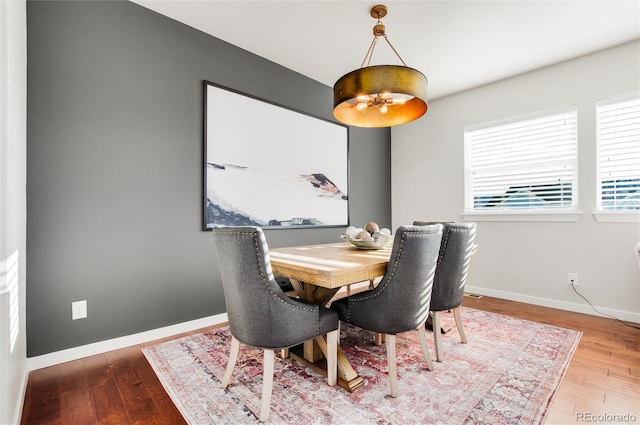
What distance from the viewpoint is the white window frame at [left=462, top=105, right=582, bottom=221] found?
Result: 125 inches

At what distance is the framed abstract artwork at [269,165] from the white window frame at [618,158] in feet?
8.36

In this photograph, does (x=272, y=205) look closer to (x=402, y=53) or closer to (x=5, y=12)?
(x=402, y=53)

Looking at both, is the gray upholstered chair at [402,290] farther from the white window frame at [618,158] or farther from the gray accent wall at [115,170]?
the white window frame at [618,158]

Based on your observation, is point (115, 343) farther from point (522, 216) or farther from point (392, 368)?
point (522, 216)

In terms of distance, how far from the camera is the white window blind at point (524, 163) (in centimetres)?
325

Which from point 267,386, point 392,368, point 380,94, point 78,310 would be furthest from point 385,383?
point 78,310

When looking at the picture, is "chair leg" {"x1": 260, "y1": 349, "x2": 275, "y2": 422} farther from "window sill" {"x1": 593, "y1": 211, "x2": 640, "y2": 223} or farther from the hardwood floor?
"window sill" {"x1": 593, "y1": 211, "x2": 640, "y2": 223}

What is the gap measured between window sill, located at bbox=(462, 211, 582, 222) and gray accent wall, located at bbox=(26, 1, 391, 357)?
10.1ft

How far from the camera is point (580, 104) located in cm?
313

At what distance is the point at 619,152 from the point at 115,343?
4.57 meters

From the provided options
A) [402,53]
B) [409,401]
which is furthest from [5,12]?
[402,53]

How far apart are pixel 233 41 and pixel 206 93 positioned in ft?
1.99

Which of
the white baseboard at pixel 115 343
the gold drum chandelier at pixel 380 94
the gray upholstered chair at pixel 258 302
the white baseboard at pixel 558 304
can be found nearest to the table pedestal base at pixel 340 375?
the gray upholstered chair at pixel 258 302

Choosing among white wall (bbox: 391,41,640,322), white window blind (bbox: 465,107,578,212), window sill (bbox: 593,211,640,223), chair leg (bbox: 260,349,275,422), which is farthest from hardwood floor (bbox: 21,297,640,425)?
white window blind (bbox: 465,107,578,212)
